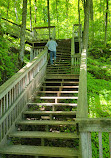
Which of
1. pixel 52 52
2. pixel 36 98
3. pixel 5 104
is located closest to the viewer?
pixel 5 104

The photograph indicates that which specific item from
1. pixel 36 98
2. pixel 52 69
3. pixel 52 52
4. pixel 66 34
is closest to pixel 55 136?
pixel 36 98

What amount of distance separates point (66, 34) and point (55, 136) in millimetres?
21520

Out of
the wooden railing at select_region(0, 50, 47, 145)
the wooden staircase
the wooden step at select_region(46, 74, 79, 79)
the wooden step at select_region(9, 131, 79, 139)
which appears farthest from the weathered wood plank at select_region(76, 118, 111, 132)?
the wooden step at select_region(46, 74, 79, 79)

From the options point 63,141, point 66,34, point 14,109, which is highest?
point 66,34

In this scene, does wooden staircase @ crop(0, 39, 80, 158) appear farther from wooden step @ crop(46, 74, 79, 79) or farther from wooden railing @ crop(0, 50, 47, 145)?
wooden step @ crop(46, 74, 79, 79)

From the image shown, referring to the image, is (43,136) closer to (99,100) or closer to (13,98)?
(13,98)

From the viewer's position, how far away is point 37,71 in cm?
633

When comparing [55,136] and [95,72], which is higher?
[95,72]

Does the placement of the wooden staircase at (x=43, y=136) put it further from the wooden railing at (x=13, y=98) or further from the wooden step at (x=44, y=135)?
the wooden railing at (x=13, y=98)

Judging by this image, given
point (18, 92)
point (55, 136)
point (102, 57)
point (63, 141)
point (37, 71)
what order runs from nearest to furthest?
point (55, 136), point (63, 141), point (18, 92), point (37, 71), point (102, 57)

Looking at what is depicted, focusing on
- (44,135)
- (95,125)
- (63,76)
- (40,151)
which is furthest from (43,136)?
(63,76)

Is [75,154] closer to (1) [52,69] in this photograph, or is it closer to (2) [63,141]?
(2) [63,141]

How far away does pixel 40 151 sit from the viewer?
3.17 metres

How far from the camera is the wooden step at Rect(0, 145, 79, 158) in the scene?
3.02 metres
